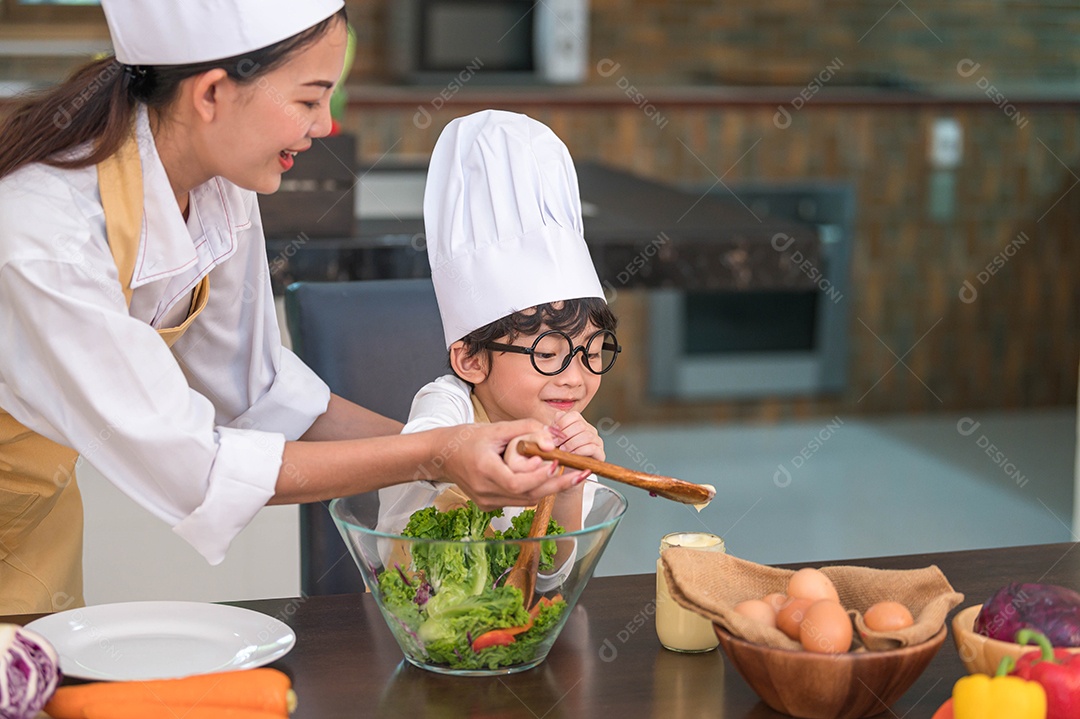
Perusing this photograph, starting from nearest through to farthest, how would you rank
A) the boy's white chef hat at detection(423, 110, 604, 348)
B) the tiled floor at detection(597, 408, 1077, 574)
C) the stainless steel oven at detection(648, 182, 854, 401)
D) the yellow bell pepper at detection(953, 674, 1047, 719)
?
the yellow bell pepper at detection(953, 674, 1047, 719) < the boy's white chef hat at detection(423, 110, 604, 348) < the tiled floor at detection(597, 408, 1077, 574) < the stainless steel oven at detection(648, 182, 854, 401)

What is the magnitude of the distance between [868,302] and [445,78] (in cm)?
167

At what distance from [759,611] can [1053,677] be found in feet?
0.74

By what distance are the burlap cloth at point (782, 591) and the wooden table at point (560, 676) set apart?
Result: 0.22ft

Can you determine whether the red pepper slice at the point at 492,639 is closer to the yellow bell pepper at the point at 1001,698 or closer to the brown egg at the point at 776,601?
the brown egg at the point at 776,601

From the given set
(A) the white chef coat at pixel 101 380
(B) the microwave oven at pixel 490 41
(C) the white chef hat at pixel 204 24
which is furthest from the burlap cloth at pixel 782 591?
(B) the microwave oven at pixel 490 41

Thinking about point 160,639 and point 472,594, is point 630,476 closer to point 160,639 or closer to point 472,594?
point 472,594

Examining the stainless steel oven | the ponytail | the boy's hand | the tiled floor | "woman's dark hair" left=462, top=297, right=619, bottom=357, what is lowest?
the tiled floor

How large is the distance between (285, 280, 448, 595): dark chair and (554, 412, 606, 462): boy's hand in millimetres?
451

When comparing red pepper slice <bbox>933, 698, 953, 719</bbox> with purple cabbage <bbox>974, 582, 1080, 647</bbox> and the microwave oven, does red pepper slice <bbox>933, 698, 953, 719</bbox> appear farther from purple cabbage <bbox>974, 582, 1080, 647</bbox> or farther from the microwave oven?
the microwave oven

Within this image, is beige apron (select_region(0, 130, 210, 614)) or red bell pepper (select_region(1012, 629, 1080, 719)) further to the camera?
beige apron (select_region(0, 130, 210, 614))

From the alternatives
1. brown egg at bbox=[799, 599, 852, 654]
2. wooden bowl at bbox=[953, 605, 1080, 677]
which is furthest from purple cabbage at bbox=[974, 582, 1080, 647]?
brown egg at bbox=[799, 599, 852, 654]

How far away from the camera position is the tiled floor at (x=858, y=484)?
11.6 ft

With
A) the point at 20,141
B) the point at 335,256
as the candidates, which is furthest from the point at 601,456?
the point at 335,256

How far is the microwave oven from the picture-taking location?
4.37m
